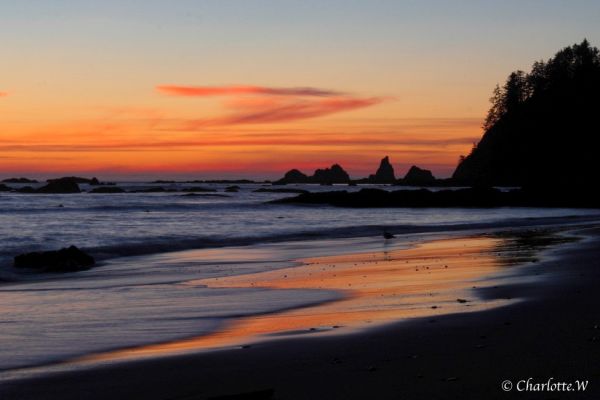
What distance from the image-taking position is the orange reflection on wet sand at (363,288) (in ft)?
28.7

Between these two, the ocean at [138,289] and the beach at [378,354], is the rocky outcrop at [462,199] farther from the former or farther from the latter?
the beach at [378,354]

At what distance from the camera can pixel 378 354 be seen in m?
7.02

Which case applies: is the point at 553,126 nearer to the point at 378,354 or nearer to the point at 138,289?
the point at 138,289

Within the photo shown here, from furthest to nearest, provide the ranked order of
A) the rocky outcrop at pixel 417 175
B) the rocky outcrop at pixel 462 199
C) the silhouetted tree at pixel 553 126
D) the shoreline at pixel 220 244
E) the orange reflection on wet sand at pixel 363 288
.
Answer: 1. the rocky outcrop at pixel 417 175
2. the silhouetted tree at pixel 553 126
3. the rocky outcrop at pixel 462 199
4. the shoreline at pixel 220 244
5. the orange reflection on wet sand at pixel 363 288

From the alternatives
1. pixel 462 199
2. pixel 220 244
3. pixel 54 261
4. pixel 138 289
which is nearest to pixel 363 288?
pixel 138 289

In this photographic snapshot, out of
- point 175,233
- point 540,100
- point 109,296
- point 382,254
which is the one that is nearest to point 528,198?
point 540,100

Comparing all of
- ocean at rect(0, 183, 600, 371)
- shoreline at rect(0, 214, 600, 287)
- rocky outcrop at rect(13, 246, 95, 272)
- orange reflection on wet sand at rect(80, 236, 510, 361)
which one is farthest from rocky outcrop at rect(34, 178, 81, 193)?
orange reflection on wet sand at rect(80, 236, 510, 361)

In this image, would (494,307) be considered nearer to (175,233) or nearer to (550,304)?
(550,304)

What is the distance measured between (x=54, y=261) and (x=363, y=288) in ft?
29.1

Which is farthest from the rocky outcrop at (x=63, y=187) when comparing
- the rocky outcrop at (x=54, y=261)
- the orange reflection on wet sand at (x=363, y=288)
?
the orange reflection on wet sand at (x=363, y=288)

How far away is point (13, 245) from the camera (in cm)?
2598

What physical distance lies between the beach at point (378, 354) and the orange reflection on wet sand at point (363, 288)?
0.15 feet

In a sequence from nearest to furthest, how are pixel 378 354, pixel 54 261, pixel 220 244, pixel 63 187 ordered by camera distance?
pixel 378 354 → pixel 54 261 → pixel 220 244 → pixel 63 187

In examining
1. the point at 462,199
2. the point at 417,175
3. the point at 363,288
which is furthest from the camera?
the point at 417,175
